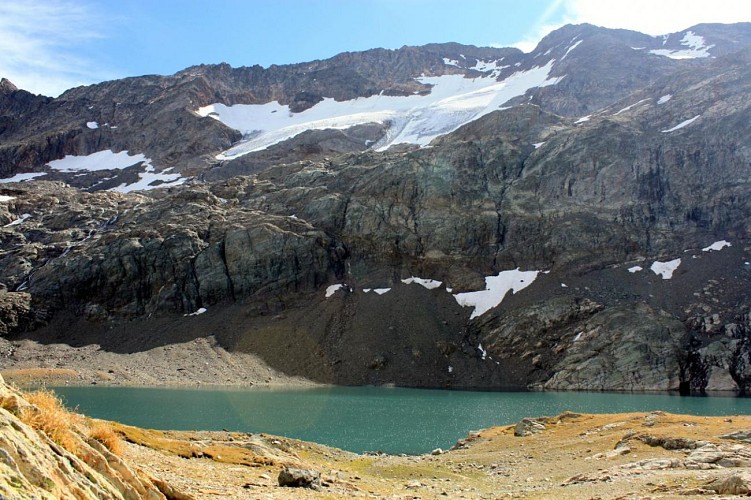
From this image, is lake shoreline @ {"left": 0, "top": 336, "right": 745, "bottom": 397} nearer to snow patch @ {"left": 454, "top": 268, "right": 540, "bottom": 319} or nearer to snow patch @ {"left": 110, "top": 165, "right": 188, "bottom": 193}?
snow patch @ {"left": 454, "top": 268, "right": 540, "bottom": 319}

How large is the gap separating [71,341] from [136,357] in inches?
643

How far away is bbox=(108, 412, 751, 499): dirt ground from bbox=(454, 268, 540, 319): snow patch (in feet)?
218

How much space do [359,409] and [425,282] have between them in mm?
54088

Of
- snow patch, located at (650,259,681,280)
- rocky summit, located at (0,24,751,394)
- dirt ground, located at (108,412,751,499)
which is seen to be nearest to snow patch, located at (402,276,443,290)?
rocky summit, located at (0,24,751,394)

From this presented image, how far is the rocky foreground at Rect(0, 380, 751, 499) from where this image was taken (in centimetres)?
636

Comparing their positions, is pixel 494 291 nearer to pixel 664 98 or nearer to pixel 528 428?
pixel 528 428

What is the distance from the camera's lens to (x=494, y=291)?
107000mm

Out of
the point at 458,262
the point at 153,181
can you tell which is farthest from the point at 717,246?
the point at 153,181

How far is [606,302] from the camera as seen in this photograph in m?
94.9

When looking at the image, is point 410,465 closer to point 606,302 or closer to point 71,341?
point 606,302

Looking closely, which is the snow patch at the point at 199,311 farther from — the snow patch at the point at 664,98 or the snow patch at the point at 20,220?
the snow patch at the point at 664,98

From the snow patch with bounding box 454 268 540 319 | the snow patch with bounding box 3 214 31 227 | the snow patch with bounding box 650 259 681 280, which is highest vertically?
the snow patch with bounding box 3 214 31 227

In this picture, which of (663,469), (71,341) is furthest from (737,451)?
(71,341)

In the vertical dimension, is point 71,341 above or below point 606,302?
below
